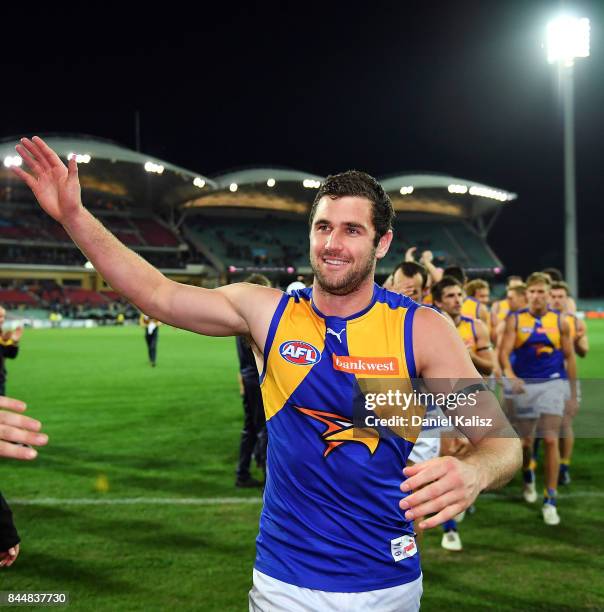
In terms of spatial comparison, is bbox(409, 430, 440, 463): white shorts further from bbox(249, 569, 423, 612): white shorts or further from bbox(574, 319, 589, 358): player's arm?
bbox(574, 319, 589, 358): player's arm

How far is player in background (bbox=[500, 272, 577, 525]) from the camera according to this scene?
623cm

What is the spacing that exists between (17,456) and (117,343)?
87.4 ft

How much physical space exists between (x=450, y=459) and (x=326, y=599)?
724 millimetres

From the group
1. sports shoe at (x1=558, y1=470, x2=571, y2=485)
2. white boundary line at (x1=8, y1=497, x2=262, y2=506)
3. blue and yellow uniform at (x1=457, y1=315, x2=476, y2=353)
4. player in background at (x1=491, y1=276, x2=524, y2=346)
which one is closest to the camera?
blue and yellow uniform at (x1=457, y1=315, x2=476, y2=353)

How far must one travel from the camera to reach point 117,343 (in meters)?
27.5

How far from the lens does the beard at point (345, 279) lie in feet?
7.54

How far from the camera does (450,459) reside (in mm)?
1782

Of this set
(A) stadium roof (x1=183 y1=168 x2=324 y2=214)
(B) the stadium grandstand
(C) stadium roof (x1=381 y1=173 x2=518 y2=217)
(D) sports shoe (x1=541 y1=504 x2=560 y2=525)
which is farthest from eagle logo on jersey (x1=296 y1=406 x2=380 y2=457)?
(C) stadium roof (x1=381 y1=173 x2=518 y2=217)

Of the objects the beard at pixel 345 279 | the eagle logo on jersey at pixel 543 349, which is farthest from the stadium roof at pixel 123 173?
the beard at pixel 345 279

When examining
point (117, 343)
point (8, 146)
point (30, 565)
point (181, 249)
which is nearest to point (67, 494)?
point (30, 565)

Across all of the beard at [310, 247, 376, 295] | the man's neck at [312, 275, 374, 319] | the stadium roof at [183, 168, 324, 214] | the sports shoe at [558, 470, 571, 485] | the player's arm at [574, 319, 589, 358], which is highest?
the stadium roof at [183, 168, 324, 214]

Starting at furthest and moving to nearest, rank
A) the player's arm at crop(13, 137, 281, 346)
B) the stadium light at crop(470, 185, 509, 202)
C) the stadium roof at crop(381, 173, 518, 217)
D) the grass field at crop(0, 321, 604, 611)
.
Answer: the stadium light at crop(470, 185, 509, 202)
the stadium roof at crop(381, 173, 518, 217)
the grass field at crop(0, 321, 604, 611)
the player's arm at crop(13, 137, 281, 346)

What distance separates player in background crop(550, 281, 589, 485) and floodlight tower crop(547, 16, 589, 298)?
719 centimetres

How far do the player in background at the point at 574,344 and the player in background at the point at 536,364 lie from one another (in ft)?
0.83
